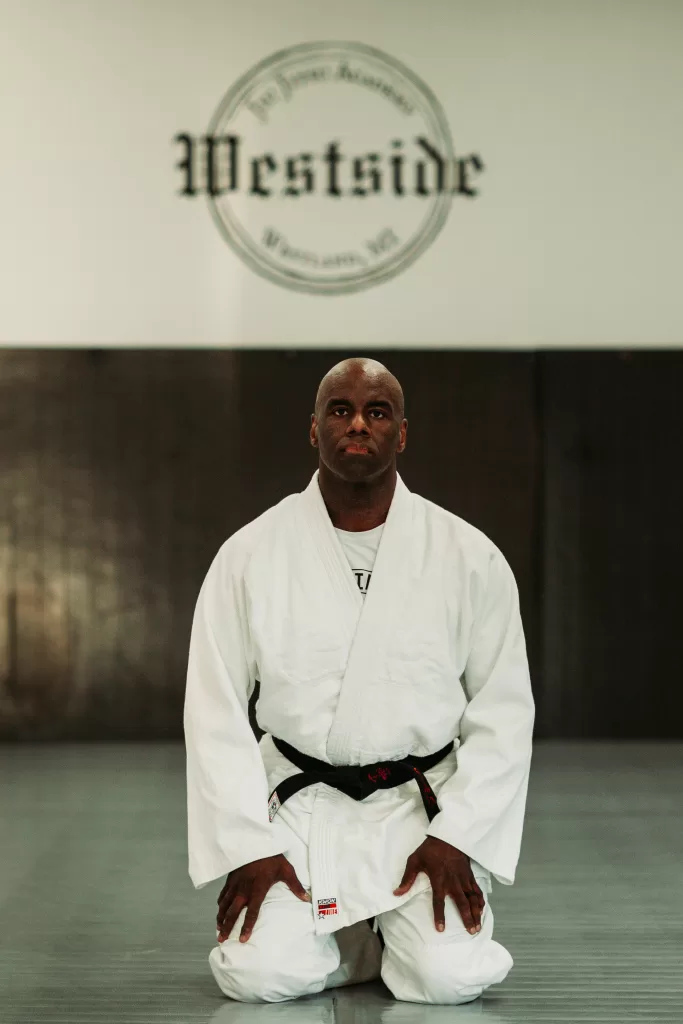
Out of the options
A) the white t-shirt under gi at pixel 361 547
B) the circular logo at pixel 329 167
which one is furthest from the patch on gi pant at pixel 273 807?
the circular logo at pixel 329 167

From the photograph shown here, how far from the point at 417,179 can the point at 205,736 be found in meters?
3.02

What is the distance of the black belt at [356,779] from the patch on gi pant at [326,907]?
156 millimetres

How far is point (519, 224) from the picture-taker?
4340 mm

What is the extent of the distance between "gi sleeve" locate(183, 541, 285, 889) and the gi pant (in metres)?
0.10

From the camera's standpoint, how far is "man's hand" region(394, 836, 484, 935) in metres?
1.75

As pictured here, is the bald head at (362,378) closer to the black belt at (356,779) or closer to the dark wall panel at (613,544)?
the black belt at (356,779)

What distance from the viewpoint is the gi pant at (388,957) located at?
174 cm

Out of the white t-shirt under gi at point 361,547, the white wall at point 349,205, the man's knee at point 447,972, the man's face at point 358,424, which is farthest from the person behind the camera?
the white wall at point 349,205

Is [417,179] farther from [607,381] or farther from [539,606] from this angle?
[539,606]

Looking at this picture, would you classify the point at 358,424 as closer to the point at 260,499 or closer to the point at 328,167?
the point at 260,499

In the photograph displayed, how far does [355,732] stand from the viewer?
70.8 inches

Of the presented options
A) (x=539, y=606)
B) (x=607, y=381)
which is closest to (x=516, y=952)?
(x=539, y=606)

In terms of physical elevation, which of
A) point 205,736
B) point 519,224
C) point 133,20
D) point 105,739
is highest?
point 133,20

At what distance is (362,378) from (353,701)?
0.52 metres
